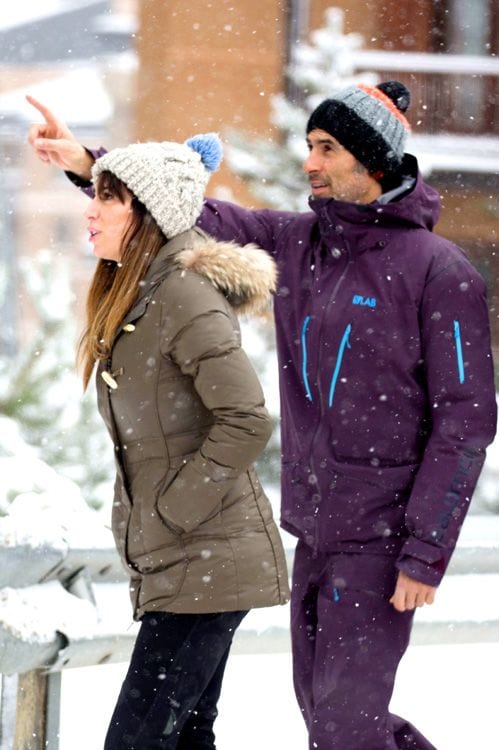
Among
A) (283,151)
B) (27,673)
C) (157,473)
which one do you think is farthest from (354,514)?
(283,151)

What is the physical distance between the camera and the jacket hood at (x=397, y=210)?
3076 mm

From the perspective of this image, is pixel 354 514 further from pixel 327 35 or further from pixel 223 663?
pixel 327 35

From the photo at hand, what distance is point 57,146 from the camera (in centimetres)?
320

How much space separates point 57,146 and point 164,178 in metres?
0.48

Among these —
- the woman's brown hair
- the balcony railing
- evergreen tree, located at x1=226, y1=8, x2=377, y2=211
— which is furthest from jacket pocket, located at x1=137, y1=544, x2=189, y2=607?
the balcony railing

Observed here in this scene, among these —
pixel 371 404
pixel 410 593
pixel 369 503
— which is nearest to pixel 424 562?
pixel 410 593

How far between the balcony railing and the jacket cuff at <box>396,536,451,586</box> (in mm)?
9805

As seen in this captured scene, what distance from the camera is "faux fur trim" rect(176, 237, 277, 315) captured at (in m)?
2.84

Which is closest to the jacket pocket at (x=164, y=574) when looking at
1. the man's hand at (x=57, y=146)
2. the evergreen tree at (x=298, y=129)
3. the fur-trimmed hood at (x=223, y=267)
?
the fur-trimmed hood at (x=223, y=267)

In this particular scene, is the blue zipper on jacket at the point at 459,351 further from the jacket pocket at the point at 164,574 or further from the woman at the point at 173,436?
the jacket pocket at the point at 164,574

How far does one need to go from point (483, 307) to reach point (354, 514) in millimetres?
607

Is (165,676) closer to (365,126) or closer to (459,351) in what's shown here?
(459,351)

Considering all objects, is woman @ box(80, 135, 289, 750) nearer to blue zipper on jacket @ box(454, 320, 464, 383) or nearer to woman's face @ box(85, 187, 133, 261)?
woman's face @ box(85, 187, 133, 261)

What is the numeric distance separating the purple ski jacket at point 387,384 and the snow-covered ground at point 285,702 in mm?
1148
